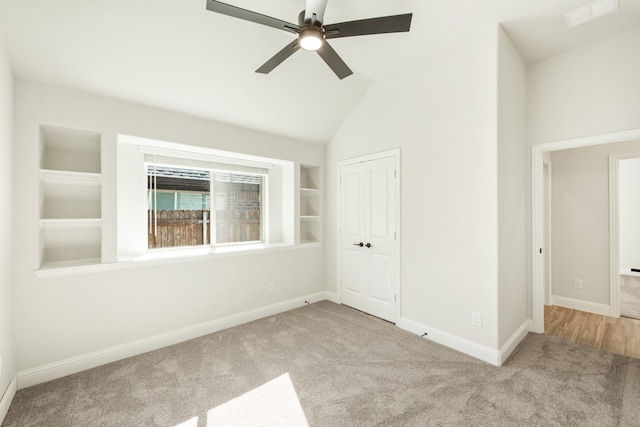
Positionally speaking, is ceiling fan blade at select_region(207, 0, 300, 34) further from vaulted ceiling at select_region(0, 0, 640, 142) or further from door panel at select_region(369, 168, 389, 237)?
door panel at select_region(369, 168, 389, 237)

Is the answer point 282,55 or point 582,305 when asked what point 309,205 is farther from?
point 582,305

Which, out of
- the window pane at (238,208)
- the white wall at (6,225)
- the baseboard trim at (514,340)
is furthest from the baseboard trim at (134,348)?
the baseboard trim at (514,340)

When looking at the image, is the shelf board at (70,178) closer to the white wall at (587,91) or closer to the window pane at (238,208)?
the window pane at (238,208)

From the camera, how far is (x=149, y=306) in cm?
275

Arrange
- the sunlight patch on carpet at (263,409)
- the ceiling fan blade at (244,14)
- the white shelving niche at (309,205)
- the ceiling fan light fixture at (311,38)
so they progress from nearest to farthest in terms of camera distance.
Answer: the ceiling fan blade at (244,14) → the ceiling fan light fixture at (311,38) → the sunlight patch on carpet at (263,409) → the white shelving niche at (309,205)

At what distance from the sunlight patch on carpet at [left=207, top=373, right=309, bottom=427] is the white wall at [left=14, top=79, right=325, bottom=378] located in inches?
51.7

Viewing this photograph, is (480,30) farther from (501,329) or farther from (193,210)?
(193,210)

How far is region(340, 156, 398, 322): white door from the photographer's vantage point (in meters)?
3.35

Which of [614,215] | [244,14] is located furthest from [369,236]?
[614,215]

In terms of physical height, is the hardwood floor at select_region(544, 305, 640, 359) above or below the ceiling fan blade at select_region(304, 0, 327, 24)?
below

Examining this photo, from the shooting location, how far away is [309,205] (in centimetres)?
449

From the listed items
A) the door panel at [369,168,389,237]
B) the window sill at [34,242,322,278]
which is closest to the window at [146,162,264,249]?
the window sill at [34,242,322,278]

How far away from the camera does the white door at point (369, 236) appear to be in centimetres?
335

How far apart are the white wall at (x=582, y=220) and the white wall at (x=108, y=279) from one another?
4.12 m
